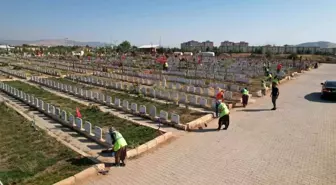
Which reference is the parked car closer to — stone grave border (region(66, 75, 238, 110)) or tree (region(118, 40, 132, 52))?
stone grave border (region(66, 75, 238, 110))

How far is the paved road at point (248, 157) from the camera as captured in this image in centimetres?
798

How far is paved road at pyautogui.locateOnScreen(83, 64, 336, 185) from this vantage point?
7977 mm

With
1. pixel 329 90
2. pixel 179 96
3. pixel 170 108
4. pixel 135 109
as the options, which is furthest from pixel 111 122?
pixel 329 90

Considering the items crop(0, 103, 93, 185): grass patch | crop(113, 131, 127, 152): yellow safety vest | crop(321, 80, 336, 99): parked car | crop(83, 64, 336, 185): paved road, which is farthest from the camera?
crop(321, 80, 336, 99): parked car

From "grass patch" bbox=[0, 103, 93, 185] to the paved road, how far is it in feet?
3.61

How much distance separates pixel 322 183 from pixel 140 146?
5222 millimetres

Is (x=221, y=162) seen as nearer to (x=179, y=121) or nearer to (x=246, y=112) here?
(x=179, y=121)

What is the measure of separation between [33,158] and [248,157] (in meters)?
6.54

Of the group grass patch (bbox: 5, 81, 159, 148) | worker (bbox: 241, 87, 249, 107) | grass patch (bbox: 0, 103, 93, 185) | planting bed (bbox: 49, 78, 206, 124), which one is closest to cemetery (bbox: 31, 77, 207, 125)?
planting bed (bbox: 49, 78, 206, 124)

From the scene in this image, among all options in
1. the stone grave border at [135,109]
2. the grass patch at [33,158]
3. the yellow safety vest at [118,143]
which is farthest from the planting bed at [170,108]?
the grass patch at [33,158]

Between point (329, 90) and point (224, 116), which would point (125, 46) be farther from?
point (224, 116)

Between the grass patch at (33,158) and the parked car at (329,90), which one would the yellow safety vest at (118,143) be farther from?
the parked car at (329,90)

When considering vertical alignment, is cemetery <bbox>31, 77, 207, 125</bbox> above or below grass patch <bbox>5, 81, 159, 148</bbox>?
above

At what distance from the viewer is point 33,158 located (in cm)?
976
